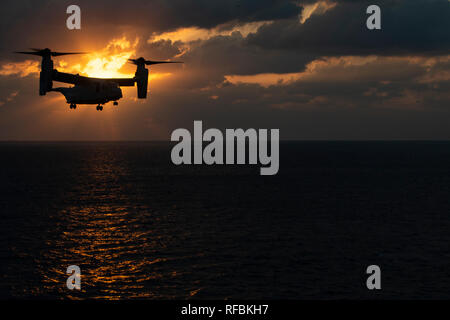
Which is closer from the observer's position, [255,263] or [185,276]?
[185,276]

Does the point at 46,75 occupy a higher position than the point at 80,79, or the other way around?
the point at 80,79

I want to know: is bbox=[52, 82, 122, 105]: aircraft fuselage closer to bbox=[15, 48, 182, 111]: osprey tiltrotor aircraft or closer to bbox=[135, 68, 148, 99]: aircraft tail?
bbox=[15, 48, 182, 111]: osprey tiltrotor aircraft

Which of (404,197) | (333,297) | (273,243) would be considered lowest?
(333,297)

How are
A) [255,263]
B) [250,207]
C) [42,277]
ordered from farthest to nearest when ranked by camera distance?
[250,207] → [255,263] → [42,277]

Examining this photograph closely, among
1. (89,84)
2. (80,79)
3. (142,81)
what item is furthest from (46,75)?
(142,81)

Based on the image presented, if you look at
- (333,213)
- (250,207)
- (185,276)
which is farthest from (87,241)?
(333,213)

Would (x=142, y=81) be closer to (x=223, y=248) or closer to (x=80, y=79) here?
(x=80, y=79)

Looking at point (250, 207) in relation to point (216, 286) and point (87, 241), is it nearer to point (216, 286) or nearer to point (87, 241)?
point (87, 241)
